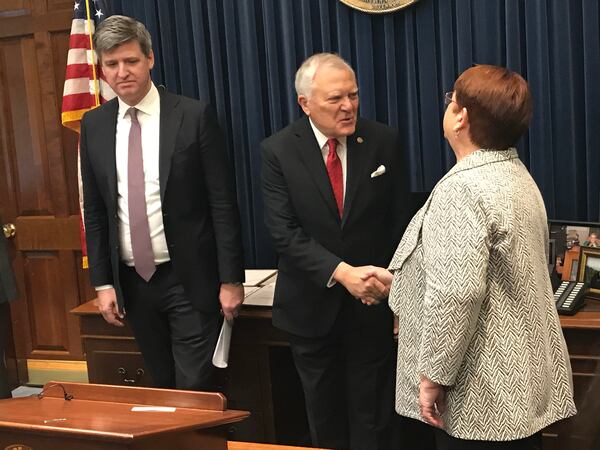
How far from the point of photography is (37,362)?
4.35m

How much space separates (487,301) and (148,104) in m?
1.50

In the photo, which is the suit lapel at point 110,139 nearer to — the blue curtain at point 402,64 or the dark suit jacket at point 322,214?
the dark suit jacket at point 322,214

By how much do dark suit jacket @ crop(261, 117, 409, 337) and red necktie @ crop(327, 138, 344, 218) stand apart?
26mm

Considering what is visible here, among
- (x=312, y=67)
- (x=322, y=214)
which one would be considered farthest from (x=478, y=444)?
(x=312, y=67)

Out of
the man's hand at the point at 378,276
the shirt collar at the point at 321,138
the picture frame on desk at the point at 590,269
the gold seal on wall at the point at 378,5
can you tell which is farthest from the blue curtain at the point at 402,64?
the man's hand at the point at 378,276

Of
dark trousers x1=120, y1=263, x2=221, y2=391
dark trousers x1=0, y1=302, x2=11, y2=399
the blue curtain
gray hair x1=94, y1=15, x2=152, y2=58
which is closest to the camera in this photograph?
gray hair x1=94, y1=15, x2=152, y2=58

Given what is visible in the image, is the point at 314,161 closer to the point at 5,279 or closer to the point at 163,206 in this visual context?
the point at 163,206

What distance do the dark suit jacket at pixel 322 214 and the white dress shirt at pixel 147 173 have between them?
0.39 meters

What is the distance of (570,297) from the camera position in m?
2.65

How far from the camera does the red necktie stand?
8.25 feet

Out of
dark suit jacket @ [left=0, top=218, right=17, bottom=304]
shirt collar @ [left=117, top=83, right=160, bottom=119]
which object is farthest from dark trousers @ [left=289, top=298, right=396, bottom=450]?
dark suit jacket @ [left=0, top=218, right=17, bottom=304]

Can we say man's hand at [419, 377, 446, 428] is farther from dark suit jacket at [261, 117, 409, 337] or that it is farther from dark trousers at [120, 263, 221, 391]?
dark trousers at [120, 263, 221, 391]

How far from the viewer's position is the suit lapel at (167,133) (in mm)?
2637

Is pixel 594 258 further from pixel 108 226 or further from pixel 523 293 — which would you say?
pixel 108 226
